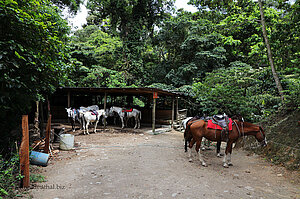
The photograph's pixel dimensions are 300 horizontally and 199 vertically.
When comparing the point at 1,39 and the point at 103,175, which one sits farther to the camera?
the point at 103,175

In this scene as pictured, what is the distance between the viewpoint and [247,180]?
4.62 m

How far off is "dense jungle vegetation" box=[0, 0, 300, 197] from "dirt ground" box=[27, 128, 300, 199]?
1507 millimetres

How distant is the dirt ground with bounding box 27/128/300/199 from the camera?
12.3ft

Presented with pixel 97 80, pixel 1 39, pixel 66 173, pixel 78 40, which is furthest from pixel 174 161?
pixel 78 40

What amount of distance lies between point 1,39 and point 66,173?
3518mm

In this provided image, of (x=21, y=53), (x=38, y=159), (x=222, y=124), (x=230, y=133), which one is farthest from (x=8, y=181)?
(x=230, y=133)

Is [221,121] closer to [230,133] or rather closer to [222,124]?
[222,124]

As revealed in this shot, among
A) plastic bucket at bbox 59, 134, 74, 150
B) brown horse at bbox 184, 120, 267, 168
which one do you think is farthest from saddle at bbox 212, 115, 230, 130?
plastic bucket at bbox 59, 134, 74, 150

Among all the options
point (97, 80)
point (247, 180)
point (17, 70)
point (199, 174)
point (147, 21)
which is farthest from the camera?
point (147, 21)

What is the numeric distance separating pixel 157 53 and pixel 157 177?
722 inches

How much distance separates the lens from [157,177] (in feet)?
A: 15.1

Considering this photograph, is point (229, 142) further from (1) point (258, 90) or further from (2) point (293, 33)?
(1) point (258, 90)

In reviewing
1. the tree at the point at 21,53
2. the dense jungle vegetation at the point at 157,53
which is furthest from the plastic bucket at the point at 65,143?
the tree at the point at 21,53

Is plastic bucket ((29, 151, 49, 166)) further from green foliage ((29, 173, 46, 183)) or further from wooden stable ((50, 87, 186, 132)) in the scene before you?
wooden stable ((50, 87, 186, 132))
